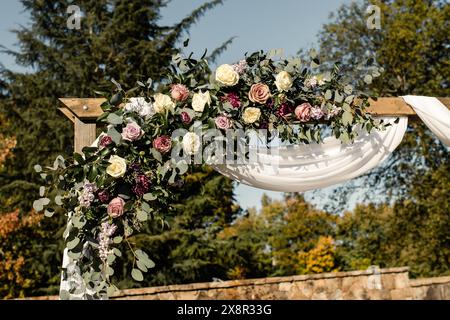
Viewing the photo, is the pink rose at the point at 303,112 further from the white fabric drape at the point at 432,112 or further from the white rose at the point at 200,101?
the white fabric drape at the point at 432,112

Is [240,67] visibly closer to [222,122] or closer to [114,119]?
[222,122]

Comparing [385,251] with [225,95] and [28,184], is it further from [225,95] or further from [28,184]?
[225,95]

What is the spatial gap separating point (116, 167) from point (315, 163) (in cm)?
131

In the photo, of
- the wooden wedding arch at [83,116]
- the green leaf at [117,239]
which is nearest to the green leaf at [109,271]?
the green leaf at [117,239]

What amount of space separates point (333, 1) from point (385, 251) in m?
4.99

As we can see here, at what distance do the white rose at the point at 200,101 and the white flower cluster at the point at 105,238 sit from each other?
78 cm

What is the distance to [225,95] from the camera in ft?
10.7

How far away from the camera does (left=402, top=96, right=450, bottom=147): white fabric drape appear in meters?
3.71

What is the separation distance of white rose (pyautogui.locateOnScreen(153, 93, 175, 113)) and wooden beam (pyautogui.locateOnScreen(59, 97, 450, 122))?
1.25 feet

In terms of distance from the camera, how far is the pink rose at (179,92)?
10.3 ft

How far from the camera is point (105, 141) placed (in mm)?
3055

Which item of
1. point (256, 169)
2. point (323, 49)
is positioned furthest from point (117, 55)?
point (256, 169)

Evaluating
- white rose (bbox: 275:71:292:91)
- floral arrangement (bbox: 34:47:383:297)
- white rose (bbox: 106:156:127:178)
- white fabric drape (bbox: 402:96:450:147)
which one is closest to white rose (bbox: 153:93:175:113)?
floral arrangement (bbox: 34:47:383:297)

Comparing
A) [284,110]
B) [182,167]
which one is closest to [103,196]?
[182,167]
